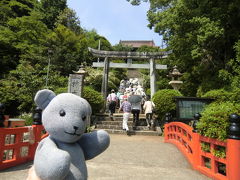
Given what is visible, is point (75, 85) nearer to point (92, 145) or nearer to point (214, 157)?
point (214, 157)

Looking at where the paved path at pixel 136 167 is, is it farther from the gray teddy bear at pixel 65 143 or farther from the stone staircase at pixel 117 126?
the stone staircase at pixel 117 126

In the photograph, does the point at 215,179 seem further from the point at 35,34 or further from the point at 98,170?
the point at 35,34

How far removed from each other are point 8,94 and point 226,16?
14923mm

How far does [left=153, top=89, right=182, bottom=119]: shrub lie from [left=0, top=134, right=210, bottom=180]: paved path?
4.47m

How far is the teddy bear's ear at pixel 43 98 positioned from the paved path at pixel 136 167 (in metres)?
2.19

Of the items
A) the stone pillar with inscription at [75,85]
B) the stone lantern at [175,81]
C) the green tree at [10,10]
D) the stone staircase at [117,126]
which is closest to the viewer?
the stone pillar with inscription at [75,85]

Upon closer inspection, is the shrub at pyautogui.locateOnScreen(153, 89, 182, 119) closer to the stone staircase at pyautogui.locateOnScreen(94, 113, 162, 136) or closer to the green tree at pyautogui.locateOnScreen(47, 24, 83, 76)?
the stone staircase at pyautogui.locateOnScreen(94, 113, 162, 136)

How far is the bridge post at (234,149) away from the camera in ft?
10.7

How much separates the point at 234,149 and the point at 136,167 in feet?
7.33

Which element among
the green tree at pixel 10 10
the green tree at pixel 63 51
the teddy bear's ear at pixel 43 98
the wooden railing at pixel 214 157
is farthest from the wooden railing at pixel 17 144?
the green tree at pixel 10 10

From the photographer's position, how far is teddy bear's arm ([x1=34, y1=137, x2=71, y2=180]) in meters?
1.78

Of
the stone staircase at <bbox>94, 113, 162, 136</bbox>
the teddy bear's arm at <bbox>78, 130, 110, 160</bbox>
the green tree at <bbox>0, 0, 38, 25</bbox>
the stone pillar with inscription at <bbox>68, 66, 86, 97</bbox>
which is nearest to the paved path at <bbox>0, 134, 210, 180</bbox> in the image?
the teddy bear's arm at <bbox>78, 130, 110, 160</bbox>

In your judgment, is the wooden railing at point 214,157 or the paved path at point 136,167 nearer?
the wooden railing at point 214,157

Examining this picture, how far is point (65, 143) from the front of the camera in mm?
2170
